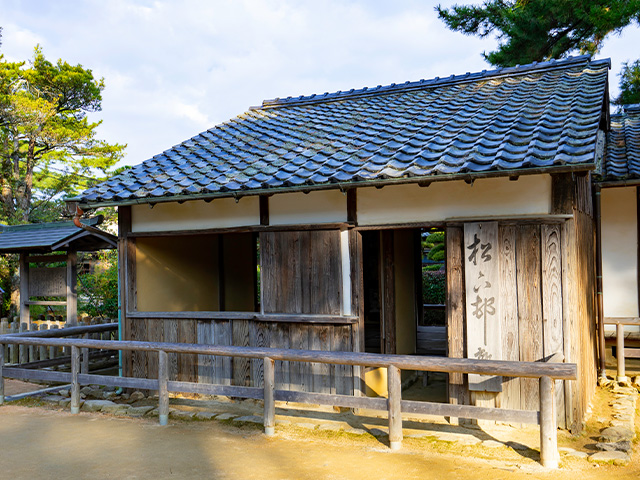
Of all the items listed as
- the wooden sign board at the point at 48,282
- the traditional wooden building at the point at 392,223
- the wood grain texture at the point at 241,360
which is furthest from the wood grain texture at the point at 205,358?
the wooden sign board at the point at 48,282

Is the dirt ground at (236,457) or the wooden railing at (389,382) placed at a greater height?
the wooden railing at (389,382)

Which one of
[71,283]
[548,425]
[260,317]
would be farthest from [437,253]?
[548,425]

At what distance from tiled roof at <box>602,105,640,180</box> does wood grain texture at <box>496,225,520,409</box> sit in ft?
10.6

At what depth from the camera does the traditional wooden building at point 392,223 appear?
5840mm

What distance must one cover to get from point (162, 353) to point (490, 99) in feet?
20.0

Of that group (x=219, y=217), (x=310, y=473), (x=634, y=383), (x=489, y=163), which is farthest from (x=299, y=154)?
(x=634, y=383)

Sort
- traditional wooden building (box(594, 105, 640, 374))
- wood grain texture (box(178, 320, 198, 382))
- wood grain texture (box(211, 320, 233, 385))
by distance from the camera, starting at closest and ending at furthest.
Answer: wood grain texture (box(211, 320, 233, 385)), wood grain texture (box(178, 320, 198, 382)), traditional wooden building (box(594, 105, 640, 374))

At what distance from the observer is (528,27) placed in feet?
55.2

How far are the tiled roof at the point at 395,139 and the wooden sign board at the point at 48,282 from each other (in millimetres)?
3210

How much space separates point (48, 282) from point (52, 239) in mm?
1115

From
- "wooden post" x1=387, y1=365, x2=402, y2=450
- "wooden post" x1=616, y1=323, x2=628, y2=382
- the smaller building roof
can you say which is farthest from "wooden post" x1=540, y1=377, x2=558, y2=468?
the smaller building roof

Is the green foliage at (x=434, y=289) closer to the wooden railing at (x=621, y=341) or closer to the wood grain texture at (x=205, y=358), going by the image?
the wooden railing at (x=621, y=341)

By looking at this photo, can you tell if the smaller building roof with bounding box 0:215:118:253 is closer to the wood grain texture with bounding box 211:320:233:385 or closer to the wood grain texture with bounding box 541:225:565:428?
the wood grain texture with bounding box 211:320:233:385

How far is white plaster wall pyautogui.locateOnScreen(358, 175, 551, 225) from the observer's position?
5.89 metres
